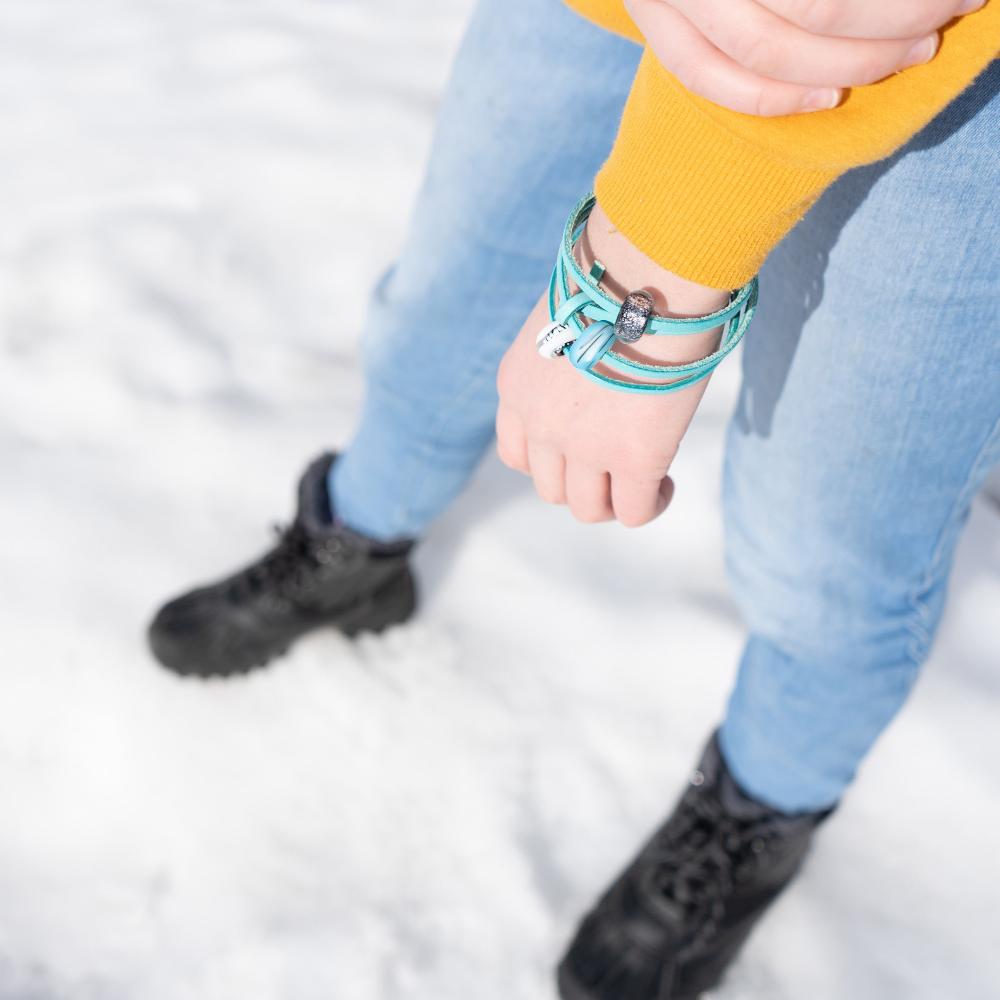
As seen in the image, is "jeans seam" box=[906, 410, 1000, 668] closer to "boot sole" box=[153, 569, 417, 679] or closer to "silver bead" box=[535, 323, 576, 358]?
"silver bead" box=[535, 323, 576, 358]

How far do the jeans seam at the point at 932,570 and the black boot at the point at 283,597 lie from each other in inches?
25.1

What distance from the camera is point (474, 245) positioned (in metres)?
0.95

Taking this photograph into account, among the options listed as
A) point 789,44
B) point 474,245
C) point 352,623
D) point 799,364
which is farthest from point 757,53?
point 352,623

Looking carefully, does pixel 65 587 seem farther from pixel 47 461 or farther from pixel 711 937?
pixel 711 937

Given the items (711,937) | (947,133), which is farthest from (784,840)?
(947,133)

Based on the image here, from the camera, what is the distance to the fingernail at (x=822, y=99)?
1.69 ft

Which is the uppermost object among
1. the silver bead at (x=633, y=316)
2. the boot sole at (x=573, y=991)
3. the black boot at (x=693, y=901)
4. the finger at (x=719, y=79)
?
the finger at (x=719, y=79)

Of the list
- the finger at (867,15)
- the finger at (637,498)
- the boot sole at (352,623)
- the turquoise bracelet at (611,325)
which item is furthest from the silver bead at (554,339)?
the boot sole at (352,623)

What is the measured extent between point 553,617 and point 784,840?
0.47 metres

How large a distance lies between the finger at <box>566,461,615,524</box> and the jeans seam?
0.91 feet

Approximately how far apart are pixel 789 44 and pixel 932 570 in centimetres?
51

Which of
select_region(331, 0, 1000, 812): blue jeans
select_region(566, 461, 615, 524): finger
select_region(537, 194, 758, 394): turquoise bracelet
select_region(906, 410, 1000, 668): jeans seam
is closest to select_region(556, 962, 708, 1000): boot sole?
select_region(331, 0, 1000, 812): blue jeans

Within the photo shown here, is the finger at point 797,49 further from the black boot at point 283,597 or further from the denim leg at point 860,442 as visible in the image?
the black boot at point 283,597

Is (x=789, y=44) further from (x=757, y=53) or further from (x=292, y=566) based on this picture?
(x=292, y=566)
